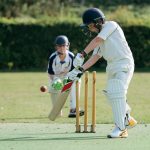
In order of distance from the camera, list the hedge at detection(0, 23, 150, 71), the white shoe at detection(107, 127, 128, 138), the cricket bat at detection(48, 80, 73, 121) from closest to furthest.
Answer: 1. the white shoe at detection(107, 127, 128, 138)
2. the cricket bat at detection(48, 80, 73, 121)
3. the hedge at detection(0, 23, 150, 71)

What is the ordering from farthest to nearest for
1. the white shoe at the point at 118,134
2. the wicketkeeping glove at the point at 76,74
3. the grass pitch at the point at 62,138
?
the wicketkeeping glove at the point at 76,74 → the white shoe at the point at 118,134 → the grass pitch at the point at 62,138

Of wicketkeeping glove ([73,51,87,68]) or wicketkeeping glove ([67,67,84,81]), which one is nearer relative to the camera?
wicketkeeping glove ([73,51,87,68])

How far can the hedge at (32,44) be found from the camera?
27.8m

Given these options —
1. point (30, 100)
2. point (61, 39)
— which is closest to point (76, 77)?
point (61, 39)

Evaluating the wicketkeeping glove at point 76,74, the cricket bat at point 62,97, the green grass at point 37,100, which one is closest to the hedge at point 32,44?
the green grass at point 37,100

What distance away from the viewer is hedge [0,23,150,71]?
2781 centimetres

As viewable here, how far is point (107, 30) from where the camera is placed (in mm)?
9445

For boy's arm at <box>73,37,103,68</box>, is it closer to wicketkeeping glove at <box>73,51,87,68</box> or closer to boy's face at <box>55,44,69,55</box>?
wicketkeeping glove at <box>73,51,87,68</box>

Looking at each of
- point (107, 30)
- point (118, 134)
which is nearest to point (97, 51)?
point (107, 30)

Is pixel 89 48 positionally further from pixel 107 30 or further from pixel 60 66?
pixel 60 66

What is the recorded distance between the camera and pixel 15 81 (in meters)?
22.0

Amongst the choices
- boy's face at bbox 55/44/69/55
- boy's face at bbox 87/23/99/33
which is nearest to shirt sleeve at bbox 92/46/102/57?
boy's face at bbox 87/23/99/33

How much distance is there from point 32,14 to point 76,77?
31136mm

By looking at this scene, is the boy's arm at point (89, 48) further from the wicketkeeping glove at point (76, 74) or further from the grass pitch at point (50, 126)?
the grass pitch at point (50, 126)
